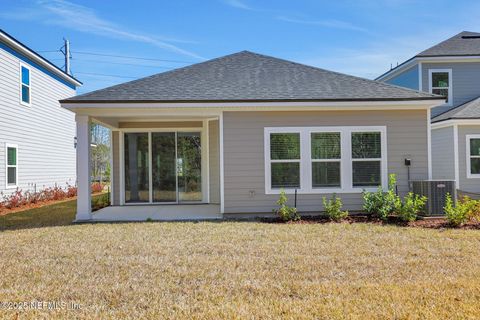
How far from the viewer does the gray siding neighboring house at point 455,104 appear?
42.9 ft

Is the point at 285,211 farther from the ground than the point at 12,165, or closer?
closer

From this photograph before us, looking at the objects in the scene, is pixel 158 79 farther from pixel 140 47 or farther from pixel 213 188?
pixel 140 47

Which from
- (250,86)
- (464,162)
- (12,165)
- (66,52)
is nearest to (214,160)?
(250,86)

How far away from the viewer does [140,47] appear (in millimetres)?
35031

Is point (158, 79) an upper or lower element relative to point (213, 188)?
upper

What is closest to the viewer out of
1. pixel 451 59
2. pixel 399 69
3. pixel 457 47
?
pixel 451 59

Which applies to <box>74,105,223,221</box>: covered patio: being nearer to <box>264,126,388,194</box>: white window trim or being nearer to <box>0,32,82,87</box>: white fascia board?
<box>264,126,388,194</box>: white window trim

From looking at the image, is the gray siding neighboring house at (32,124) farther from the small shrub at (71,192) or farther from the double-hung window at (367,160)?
the double-hung window at (367,160)

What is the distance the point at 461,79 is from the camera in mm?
15602

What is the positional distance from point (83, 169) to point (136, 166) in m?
3.27

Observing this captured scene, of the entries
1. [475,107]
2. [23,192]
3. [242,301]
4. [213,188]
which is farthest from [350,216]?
[23,192]

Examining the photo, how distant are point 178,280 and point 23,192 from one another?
1220 cm

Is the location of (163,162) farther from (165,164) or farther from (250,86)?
(250,86)

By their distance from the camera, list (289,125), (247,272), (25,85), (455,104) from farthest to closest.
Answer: (455,104) < (25,85) < (289,125) < (247,272)
